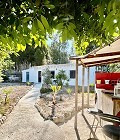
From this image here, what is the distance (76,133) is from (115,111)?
Answer: 64.1 inches

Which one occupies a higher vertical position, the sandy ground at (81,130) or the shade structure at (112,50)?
Result: the shade structure at (112,50)

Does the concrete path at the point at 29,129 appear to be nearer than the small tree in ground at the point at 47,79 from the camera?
Yes

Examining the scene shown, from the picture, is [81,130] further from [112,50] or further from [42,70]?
[42,70]

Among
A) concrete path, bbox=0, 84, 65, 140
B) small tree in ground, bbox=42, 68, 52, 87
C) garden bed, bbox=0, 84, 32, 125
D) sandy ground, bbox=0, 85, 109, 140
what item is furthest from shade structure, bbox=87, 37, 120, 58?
small tree in ground, bbox=42, 68, 52, 87

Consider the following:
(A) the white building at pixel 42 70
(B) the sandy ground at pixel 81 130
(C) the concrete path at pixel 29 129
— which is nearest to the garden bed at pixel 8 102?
(C) the concrete path at pixel 29 129

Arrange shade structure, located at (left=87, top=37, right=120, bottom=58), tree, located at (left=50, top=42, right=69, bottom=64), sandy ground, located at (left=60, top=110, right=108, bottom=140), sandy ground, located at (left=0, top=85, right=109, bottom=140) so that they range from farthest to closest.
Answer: tree, located at (left=50, top=42, right=69, bottom=64) < sandy ground, located at (left=0, top=85, right=109, bottom=140) < sandy ground, located at (left=60, top=110, right=108, bottom=140) < shade structure, located at (left=87, top=37, right=120, bottom=58)

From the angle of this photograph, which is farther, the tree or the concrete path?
the tree

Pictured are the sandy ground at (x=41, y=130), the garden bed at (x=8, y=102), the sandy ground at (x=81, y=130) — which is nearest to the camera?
the sandy ground at (x=81, y=130)

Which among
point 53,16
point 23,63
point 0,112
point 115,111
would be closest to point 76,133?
point 115,111

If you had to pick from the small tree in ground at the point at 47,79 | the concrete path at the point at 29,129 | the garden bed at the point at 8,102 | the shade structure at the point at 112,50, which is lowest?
the concrete path at the point at 29,129

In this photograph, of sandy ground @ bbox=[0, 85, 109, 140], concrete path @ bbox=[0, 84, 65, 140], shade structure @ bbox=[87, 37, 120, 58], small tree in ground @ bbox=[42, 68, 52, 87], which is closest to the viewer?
shade structure @ bbox=[87, 37, 120, 58]

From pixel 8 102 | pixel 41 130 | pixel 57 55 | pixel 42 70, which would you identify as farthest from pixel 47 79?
pixel 57 55

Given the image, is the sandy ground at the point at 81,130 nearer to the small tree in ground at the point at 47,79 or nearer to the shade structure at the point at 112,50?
the shade structure at the point at 112,50

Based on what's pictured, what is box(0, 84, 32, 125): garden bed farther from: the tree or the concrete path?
the tree
